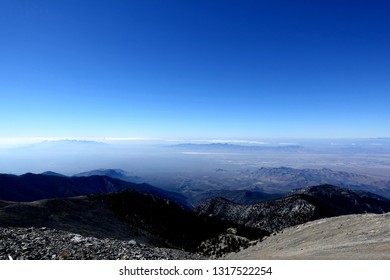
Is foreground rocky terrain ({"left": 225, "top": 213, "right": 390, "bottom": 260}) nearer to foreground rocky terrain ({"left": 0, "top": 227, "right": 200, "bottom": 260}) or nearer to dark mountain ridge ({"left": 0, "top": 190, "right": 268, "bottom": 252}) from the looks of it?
foreground rocky terrain ({"left": 0, "top": 227, "right": 200, "bottom": 260})

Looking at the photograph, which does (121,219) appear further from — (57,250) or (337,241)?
(337,241)

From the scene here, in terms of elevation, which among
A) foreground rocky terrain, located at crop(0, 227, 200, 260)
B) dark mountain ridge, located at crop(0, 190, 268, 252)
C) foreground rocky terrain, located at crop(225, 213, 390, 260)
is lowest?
dark mountain ridge, located at crop(0, 190, 268, 252)

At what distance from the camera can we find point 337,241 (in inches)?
961

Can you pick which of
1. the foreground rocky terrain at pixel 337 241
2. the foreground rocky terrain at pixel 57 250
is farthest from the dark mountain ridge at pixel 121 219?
the foreground rocky terrain at pixel 337 241

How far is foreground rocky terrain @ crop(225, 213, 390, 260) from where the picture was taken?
1809 cm

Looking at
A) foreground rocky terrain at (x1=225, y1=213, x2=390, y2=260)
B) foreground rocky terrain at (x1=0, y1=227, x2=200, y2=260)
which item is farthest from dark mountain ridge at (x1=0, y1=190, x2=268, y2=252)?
foreground rocky terrain at (x1=225, y1=213, x2=390, y2=260)

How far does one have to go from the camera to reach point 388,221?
2678 cm

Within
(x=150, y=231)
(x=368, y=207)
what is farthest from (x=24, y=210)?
(x=368, y=207)

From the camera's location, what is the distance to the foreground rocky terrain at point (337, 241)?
18091 millimetres

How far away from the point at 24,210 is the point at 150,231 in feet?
72.8

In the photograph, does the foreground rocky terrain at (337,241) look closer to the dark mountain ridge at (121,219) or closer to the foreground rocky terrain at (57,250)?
the foreground rocky terrain at (57,250)

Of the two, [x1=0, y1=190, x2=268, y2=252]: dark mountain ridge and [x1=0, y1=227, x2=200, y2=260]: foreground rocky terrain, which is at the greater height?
[x1=0, y1=227, x2=200, y2=260]: foreground rocky terrain
